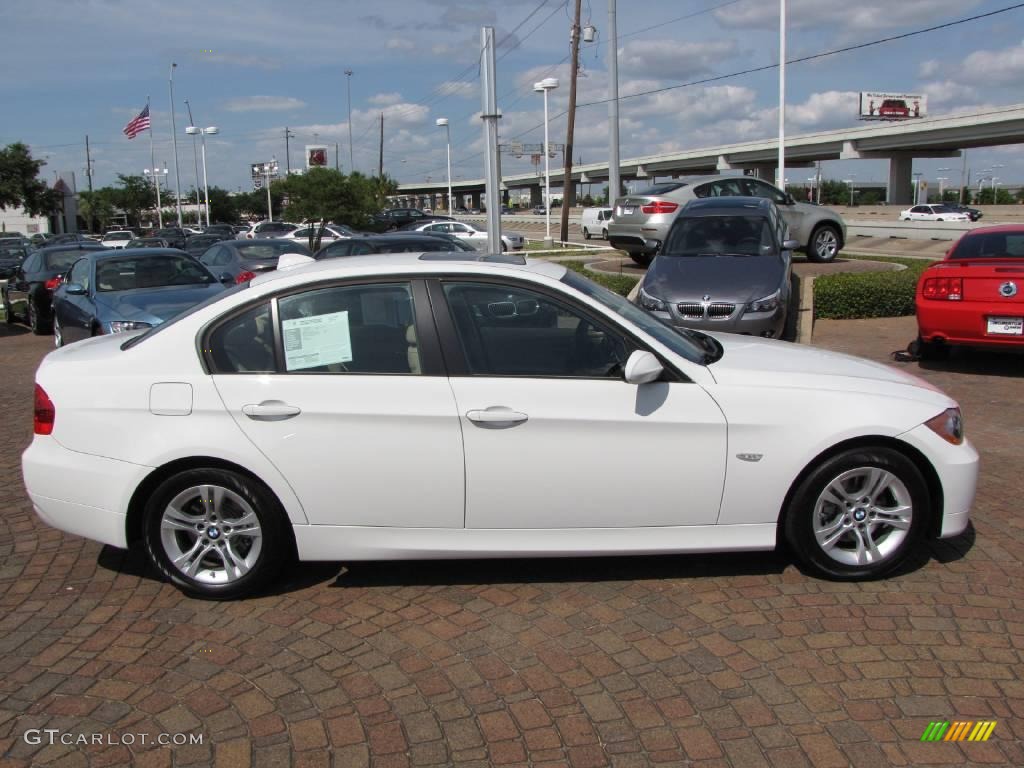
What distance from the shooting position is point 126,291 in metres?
11.3

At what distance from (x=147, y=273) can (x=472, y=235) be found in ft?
81.6

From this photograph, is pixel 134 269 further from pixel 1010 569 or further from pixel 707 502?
pixel 1010 569

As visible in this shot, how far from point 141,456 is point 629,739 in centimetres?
255

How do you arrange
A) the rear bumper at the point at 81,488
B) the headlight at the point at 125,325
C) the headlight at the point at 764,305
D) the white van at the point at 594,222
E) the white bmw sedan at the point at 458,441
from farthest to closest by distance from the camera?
the white van at the point at 594,222
the headlight at the point at 125,325
the headlight at the point at 764,305
the rear bumper at the point at 81,488
the white bmw sedan at the point at 458,441

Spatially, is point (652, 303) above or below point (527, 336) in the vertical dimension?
below

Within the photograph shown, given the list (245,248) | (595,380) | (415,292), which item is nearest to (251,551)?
(415,292)

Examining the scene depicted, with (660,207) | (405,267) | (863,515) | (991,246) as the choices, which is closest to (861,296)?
(991,246)

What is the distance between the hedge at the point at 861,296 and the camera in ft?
43.0

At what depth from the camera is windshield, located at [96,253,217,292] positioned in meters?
11.5

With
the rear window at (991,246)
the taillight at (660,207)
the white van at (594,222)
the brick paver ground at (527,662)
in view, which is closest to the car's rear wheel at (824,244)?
the taillight at (660,207)

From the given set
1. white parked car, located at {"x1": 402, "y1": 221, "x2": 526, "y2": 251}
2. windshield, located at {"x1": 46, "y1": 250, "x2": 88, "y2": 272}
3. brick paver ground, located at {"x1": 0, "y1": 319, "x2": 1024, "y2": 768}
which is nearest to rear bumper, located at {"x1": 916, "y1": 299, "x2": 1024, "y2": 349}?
brick paver ground, located at {"x1": 0, "y1": 319, "x2": 1024, "y2": 768}

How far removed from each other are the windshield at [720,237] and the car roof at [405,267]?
714 centimetres

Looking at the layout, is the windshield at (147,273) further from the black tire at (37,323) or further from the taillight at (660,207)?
the taillight at (660,207)

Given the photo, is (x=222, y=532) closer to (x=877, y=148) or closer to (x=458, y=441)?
(x=458, y=441)
